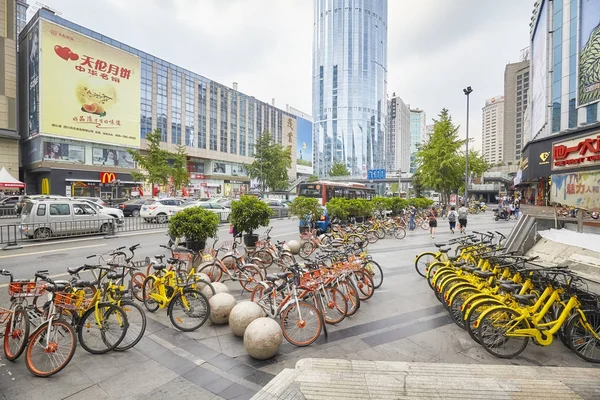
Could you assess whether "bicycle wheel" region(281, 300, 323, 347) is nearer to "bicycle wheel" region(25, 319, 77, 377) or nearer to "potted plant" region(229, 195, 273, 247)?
"bicycle wheel" region(25, 319, 77, 377)

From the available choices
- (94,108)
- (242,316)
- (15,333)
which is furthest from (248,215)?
(94,108)

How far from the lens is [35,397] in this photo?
138 inches

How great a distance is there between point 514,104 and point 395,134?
242 ft

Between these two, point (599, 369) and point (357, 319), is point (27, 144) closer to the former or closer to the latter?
point (357, 319)

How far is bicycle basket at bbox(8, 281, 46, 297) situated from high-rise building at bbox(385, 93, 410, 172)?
16400 cm

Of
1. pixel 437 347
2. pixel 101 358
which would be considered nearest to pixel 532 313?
pixel 437 347

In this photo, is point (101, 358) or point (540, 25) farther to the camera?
point (540, 25)

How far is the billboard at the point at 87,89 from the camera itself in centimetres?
3753

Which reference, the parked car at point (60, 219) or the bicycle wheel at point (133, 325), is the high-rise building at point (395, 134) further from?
the bicycle wheel at point (133, 325)

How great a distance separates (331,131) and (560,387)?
135 m

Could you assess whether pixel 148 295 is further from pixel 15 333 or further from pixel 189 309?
pixel 15 333

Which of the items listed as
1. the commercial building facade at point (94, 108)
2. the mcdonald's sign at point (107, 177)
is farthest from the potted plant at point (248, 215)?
the commercial building facade at point (94, 108)

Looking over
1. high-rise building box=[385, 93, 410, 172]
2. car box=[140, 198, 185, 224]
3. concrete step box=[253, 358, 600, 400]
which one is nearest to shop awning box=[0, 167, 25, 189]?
car box=[140, 198, 185, 224]

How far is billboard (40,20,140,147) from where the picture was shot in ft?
123
